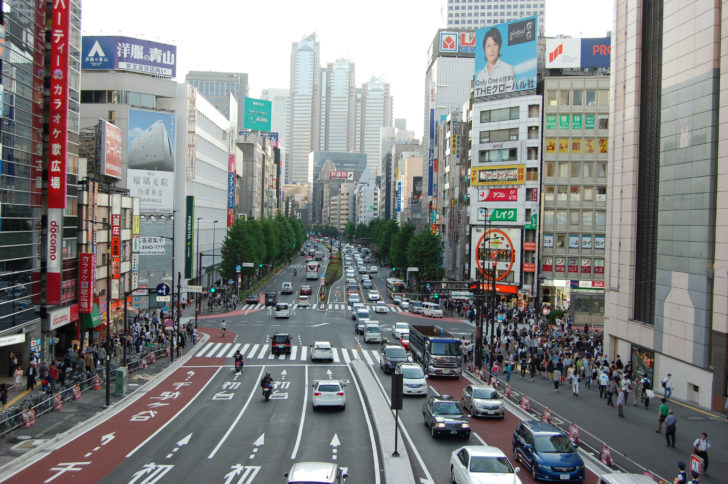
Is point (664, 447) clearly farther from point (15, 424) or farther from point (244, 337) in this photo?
point (244, 337)

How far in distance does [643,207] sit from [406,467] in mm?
27348

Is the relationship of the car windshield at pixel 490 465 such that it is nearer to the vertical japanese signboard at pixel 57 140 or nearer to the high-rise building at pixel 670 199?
the high-rise building at pixel 670 199

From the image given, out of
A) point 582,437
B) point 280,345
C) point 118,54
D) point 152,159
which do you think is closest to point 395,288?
point 152,159

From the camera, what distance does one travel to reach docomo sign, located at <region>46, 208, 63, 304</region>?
123ft

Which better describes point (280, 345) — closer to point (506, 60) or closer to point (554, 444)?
point (554, 444)

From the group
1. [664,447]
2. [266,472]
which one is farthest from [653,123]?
[266,472]

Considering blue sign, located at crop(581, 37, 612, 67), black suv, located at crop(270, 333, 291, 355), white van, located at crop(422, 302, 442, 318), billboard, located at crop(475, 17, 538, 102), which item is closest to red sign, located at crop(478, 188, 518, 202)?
billboard, located at crop(475, 17, 538, 102)

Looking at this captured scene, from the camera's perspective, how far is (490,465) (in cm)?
1755

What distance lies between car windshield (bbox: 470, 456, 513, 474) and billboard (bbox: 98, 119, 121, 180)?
121ft

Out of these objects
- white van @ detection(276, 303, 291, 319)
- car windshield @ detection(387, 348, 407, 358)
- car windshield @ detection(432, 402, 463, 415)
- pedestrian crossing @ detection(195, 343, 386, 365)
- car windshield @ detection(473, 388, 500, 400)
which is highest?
car windshield @ detection(432, 402, 463, 415)

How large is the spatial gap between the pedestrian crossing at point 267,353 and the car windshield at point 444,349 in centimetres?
736

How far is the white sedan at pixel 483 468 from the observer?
1709 centimetres

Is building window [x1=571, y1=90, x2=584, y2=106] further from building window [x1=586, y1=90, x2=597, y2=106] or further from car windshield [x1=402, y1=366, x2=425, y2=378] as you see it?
car windshield [x1=402, y1=366, x2=425, y2=378]

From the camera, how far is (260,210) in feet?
514
